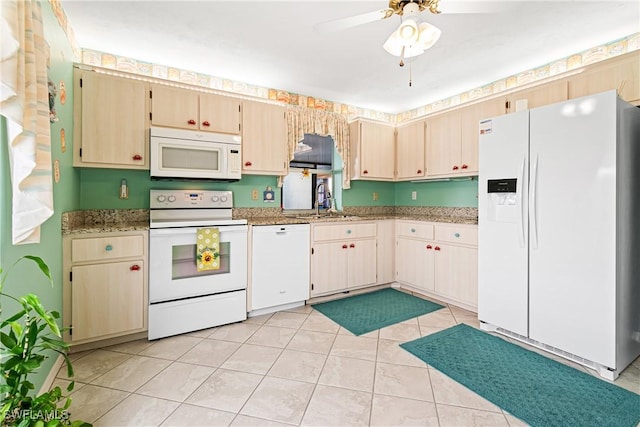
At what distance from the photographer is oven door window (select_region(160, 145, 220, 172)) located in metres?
2.80

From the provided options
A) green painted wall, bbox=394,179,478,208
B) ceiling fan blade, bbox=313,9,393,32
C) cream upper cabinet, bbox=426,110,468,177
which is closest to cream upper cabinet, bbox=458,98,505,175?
cream upper cabinet, bbox=426,110,468,177

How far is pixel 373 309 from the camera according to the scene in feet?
10.7

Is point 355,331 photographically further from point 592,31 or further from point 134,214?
point 592,31

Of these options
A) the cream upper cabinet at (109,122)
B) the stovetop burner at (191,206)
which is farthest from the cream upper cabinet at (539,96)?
the cream upper cabinet at (109,122)

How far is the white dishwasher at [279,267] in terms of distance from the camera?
3.03 m

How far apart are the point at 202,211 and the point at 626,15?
3.97 m

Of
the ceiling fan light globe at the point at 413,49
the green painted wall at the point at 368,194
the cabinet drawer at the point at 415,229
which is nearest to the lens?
the ceiling fan light globe at the point at 413,49

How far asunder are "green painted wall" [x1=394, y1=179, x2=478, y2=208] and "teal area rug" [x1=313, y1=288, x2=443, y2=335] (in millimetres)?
1292

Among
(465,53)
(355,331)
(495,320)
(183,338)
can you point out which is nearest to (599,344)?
(495,320)

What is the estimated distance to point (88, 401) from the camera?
1.76m

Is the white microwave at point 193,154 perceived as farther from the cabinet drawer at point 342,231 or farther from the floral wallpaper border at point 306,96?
the cabinet drawer at point 342,231

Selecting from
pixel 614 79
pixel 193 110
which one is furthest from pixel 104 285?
pixel 614 79

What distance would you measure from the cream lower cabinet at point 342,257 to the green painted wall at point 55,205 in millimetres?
2149

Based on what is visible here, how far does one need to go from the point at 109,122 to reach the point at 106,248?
1094mm
